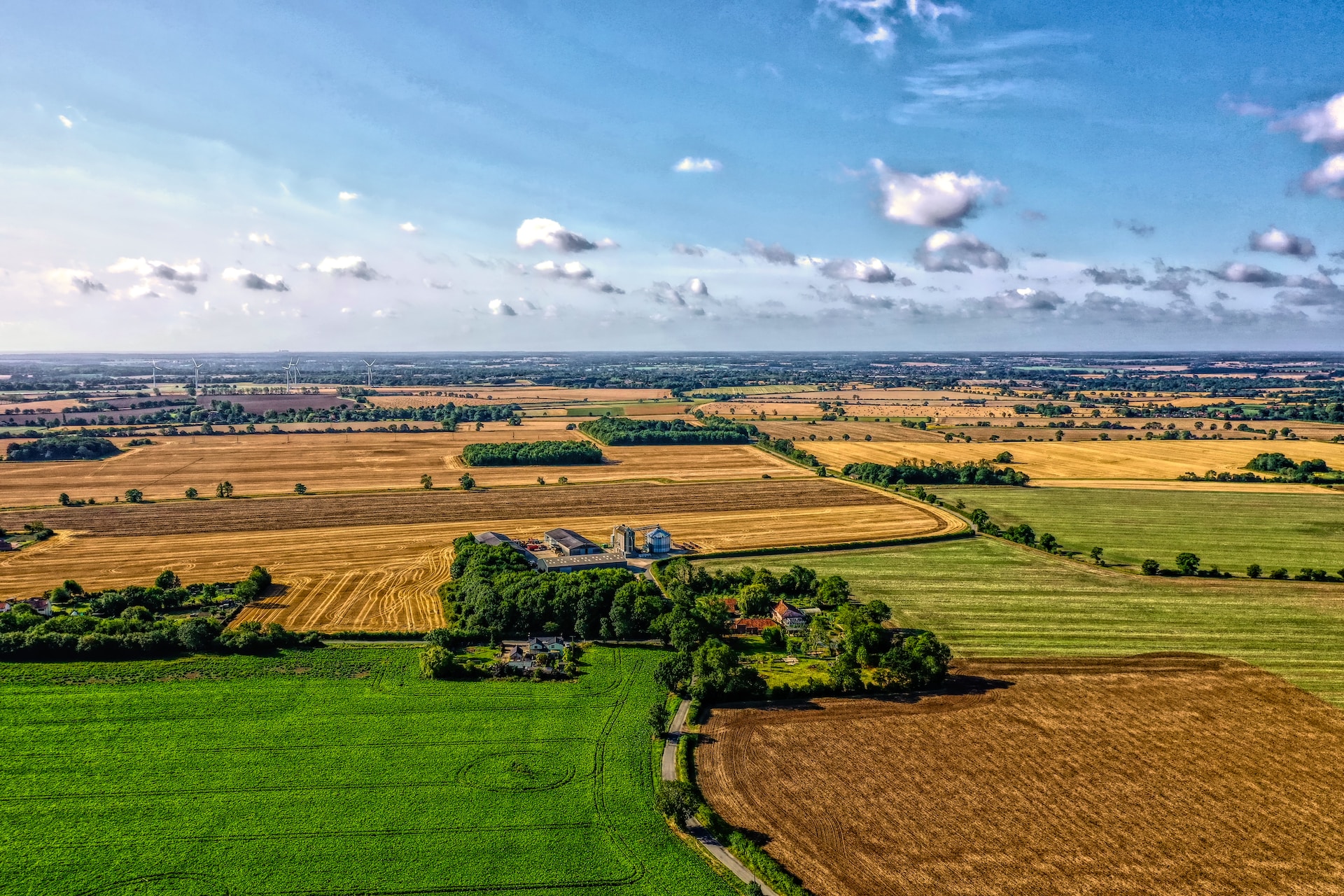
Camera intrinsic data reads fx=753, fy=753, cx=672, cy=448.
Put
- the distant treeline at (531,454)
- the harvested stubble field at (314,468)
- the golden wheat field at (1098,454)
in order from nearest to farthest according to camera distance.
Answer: the harvested stubble field at (314,468)
the golden wheat field at (1098,454)
the distant treeline at (531,454)

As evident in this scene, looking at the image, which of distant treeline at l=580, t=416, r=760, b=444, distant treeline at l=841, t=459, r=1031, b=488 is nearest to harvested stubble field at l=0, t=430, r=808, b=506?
distant treeline at l=580, t=416, r=760, b=444

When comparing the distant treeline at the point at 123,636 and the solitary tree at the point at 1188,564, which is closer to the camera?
the distant treeline at the point at 123,636

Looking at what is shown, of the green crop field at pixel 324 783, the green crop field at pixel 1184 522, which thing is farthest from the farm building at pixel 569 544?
the green crop field at pixel 1184 522

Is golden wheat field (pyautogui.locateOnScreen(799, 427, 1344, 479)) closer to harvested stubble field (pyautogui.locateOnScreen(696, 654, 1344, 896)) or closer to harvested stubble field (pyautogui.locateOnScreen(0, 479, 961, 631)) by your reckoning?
harvested stubble field (pyautogui.locateOnScreen(0, 479, 961, 631))

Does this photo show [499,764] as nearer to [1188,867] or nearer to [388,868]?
[388,868]

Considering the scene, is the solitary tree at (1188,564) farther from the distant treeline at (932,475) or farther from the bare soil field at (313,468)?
Answer: the bare soil field at (313,468)

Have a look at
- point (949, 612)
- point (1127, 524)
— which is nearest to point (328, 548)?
point (949, 612)
